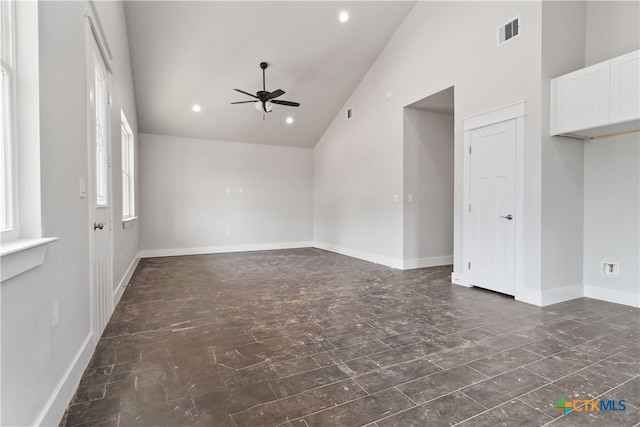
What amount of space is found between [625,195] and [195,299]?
477cm

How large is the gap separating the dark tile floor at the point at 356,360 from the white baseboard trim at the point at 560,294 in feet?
0.29

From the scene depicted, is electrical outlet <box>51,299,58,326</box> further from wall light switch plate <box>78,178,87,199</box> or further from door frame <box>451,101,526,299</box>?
door frame <box>451,101,526,299</box>

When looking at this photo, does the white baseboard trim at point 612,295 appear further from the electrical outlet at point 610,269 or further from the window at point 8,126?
the window at point 8,126

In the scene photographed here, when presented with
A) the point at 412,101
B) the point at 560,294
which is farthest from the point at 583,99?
the point at 412,101

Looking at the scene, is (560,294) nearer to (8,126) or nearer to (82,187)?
(82,187)

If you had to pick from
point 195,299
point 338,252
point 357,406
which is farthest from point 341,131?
point 357,406

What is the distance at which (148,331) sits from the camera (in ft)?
8.74

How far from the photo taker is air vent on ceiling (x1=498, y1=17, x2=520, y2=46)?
3.49m

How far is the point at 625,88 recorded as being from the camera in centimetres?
287

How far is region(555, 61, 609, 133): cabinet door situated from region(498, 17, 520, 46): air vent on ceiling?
0.72 m

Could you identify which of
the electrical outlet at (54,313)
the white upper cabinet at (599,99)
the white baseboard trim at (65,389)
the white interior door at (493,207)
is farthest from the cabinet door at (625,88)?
the white baseboard trim at (65,389)

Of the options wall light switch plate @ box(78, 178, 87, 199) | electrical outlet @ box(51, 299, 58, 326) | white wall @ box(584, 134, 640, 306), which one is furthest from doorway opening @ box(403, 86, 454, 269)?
electrical outlet @ box(51, 299, 58, 326)

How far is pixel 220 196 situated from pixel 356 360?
604 cm

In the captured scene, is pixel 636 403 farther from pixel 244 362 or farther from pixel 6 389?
pixel 6 389
